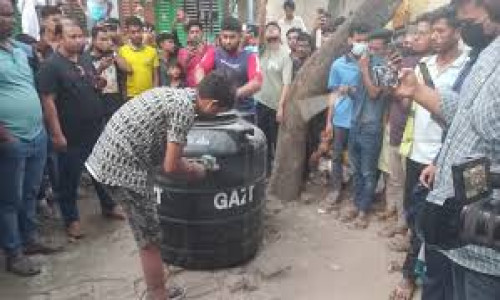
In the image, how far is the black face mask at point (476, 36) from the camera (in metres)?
2.26

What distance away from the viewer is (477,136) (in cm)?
198

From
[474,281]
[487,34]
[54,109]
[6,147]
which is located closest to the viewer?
[474,281]

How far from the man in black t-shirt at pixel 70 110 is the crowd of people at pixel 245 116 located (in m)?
0.01

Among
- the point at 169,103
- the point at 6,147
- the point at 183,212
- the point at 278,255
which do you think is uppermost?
the point at 169,103

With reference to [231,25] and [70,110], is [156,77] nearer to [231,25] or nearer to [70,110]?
[231,25]

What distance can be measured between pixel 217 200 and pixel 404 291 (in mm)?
1429

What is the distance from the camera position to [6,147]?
4.02 m

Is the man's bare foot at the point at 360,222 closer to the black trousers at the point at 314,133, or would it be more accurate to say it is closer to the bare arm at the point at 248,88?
the black trousers at the point at 314,133

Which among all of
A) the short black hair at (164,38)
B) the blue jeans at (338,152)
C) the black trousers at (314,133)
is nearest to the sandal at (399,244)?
the blue jeans at (338,152)

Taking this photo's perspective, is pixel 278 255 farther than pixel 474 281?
Yes

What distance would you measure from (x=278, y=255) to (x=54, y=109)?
212 cm

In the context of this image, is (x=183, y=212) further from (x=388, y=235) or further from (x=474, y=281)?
(x=474, y=281)

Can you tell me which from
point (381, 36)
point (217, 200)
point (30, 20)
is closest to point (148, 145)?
point (217, 200)

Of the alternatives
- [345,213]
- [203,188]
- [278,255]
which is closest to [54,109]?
[203,188]
